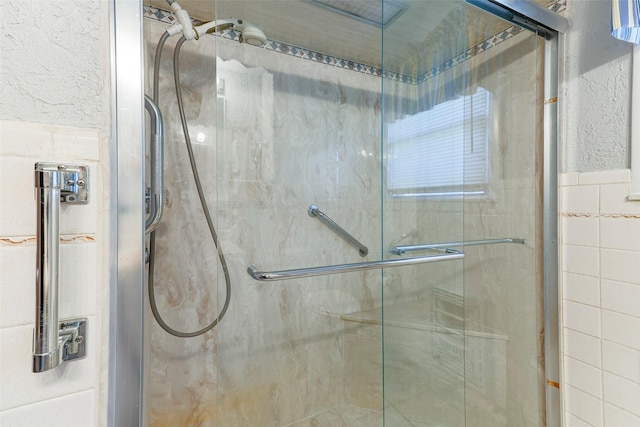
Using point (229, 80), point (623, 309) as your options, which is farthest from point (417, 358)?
point (229, 80)

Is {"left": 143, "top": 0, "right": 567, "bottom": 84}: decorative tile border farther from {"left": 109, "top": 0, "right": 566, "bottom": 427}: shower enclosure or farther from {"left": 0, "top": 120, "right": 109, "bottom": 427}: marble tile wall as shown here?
{"left": 0, "top": 120, "right": 109, "bottom": 427}: marble tile wall

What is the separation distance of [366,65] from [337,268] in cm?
85

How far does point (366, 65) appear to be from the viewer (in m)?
1.18

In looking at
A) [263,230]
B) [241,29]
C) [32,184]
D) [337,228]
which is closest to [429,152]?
[337,228]

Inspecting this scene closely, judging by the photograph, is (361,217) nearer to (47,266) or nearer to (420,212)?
(420,212)

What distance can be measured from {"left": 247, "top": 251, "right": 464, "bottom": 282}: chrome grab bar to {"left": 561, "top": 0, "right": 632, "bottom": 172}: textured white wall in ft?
1.80

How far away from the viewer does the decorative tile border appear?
1.05 meters

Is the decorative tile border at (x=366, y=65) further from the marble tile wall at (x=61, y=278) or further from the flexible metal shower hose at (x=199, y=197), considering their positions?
the marble tile wall at (x=61, y=278)

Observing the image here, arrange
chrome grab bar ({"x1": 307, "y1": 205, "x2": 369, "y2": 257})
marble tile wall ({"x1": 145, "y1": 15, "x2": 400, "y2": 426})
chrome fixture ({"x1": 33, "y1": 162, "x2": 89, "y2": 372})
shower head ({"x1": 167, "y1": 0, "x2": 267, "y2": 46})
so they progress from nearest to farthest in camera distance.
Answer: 1. chrome fixture ({"x1": 33, "y1": 162, "x2": 89, "y2": 372})
2. shower head ({"x1": 167, "y1": 0, "x2": 267, "y2": 46})
3. marble tile wall ({"x1": 145, "y1": 15, "x2": 400, "y2": 426})
4. chrome grab bar ({"x1": 307, "y1": 205, "x2": 369, "y2": 257})

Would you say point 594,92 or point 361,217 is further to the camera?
point 361,217

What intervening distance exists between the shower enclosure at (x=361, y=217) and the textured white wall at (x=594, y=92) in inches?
2.4

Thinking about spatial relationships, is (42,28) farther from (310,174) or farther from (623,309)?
(623,309)

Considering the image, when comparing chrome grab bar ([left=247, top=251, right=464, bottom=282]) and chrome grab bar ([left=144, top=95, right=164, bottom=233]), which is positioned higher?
chrome grab bar ([left=144, top=95, right=164, bottom=233])

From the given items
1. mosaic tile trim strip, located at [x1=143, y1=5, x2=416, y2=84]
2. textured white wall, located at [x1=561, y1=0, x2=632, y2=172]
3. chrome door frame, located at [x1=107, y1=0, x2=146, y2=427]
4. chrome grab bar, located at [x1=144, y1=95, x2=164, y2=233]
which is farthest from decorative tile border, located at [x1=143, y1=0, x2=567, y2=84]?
chrome door frame, located at [x1=107, y1=0, x2=146, y2=427]
